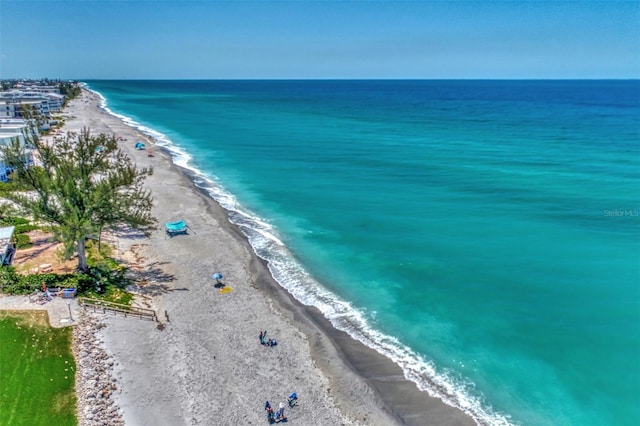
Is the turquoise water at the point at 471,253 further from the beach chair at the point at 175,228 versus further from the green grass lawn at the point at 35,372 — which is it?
the green grass lawn at the point at 35,372

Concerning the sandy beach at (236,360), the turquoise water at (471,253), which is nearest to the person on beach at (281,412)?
the sandy beach at (236,360)

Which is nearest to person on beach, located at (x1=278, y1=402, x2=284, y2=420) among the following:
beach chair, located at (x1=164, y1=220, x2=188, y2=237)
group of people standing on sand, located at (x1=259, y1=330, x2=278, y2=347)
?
group of people standing on sand, located at (x1=259, y1=330, x2=278, y2=347)

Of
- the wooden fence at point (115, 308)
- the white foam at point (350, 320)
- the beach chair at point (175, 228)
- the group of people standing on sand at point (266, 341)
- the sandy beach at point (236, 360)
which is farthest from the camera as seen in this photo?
the beach chair at point (175, 228)

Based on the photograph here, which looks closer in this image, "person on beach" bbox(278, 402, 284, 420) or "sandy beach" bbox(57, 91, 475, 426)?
"person on beach" bbox(278, 402, 284, 420)

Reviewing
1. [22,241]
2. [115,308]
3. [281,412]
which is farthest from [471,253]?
[22,241]

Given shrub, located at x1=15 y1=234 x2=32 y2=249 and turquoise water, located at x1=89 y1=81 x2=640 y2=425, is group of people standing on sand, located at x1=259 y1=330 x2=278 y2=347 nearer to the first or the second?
turquoise water, located at x1=89 y1=81 x2=640 y2=425

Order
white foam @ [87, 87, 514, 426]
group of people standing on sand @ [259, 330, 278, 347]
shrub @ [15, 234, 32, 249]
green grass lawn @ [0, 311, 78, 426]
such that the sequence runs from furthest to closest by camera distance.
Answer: shrub @ [15, 234, 32, 249] → group of people standing on sand @ [259, 330, 278, 347] → white foam @ [87, 87, 514, 426] → green grass lawn @ [0, 311, 78, 426]
